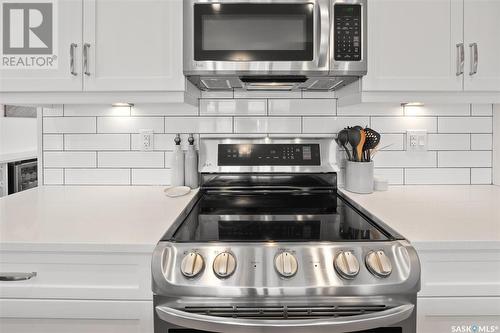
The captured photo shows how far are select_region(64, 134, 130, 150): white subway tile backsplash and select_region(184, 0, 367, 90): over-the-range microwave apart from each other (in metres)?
0.59

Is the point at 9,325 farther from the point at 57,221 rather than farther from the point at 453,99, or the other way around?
the point at 453,99

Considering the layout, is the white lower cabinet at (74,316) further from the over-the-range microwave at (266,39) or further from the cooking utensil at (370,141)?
the cooking utensil at (370,141)

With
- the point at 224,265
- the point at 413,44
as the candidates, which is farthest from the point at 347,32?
the point at 224,265


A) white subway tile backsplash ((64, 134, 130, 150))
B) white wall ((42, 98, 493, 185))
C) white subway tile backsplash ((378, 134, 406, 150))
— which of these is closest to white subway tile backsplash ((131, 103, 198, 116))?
white wall ((42, 98, 493, 185))

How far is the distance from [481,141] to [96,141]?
6.09 ft

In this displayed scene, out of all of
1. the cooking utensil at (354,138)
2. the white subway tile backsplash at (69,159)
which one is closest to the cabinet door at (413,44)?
the cooking utensil at (354,138)

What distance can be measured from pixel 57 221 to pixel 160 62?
69cm

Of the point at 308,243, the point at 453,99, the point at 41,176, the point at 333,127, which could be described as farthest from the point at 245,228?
the point at 41,176

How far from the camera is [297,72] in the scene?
1.47 meters

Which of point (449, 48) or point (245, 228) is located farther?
point (449, 48)

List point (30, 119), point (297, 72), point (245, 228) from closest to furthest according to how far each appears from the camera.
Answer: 1. point (245, 228)
2. point (297, 72)
3. point (30, 119)

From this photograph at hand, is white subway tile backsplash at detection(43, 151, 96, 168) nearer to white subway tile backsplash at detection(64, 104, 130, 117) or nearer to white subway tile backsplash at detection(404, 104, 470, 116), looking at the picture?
white subway tile backsplash at detection(64, 104, 130, 117)

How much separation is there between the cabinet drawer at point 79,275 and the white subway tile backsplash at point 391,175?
48.7 inches

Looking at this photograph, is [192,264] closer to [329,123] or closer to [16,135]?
[329,123]
